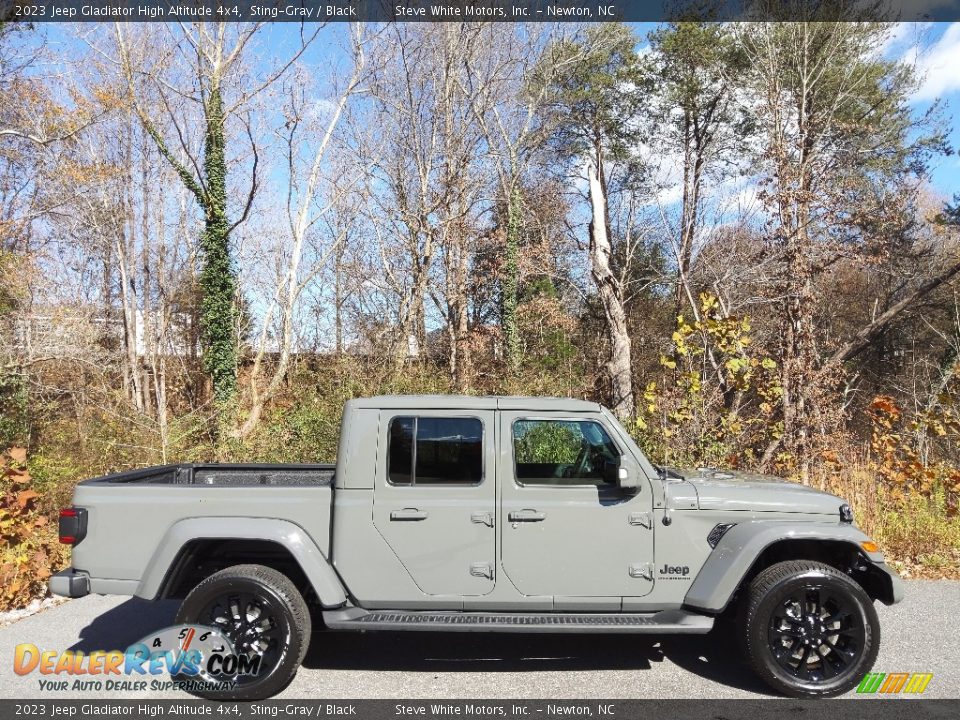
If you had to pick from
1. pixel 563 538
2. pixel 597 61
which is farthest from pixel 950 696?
pixel 597 61

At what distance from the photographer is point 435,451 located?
4312 millimetres

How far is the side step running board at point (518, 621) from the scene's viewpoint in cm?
395

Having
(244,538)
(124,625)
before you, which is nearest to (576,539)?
(244,538)

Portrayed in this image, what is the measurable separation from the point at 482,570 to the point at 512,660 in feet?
2.71

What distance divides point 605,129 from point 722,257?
771cm

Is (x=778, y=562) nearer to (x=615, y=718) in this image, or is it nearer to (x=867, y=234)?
(x=615, y=718)

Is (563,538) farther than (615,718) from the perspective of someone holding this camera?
Yes

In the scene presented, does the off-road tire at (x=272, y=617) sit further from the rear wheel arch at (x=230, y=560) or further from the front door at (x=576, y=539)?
the front door at (x=576, y=539)

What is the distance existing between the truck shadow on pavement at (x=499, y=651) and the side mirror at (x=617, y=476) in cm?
123

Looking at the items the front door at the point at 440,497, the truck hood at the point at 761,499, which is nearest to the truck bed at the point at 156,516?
the front door at the point at 440,497

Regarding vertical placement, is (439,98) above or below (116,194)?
above

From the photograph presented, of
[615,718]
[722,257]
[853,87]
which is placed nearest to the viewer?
[615,718]

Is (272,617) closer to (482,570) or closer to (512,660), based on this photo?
(482,570)

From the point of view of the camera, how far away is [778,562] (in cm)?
427
